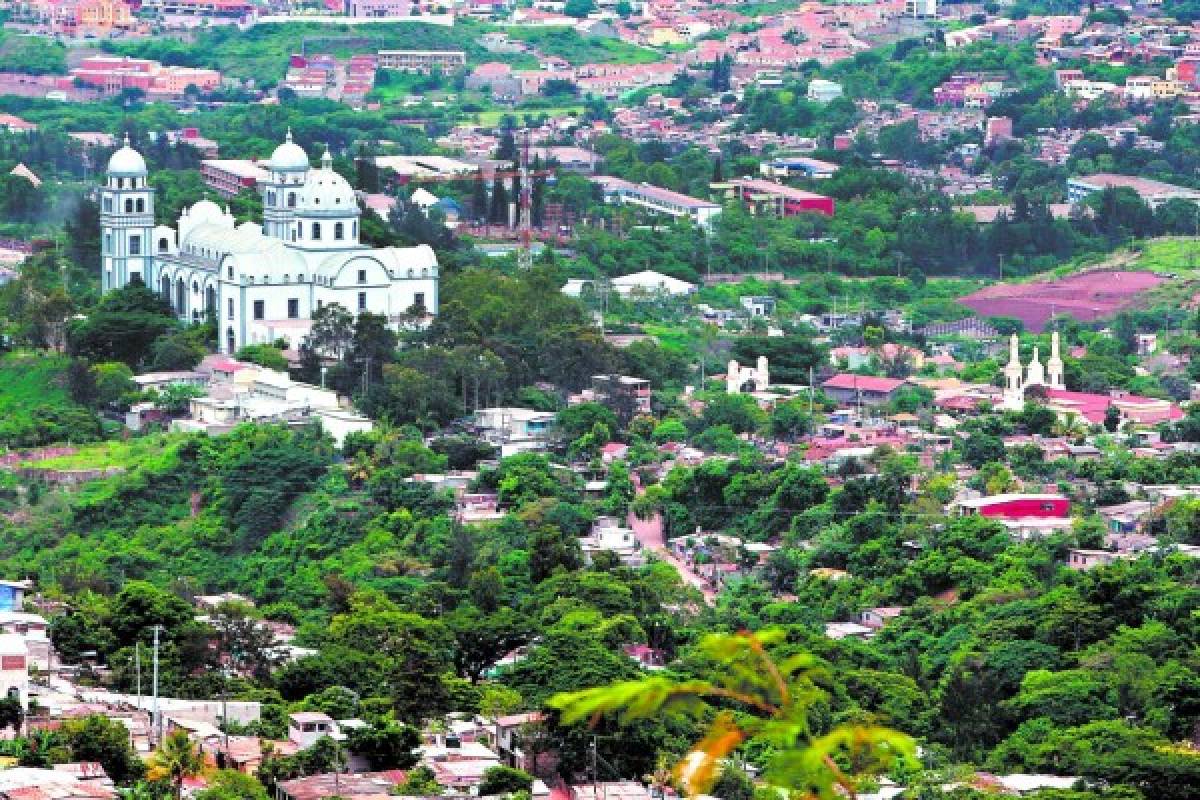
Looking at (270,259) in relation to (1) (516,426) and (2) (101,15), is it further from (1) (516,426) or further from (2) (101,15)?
(2) (101,15)

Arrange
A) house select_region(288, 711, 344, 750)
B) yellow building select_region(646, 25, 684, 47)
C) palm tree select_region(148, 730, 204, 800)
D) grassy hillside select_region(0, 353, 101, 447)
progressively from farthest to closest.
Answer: yellow building select_region(646, 25, 684, 47)
grassy hillside select_region(0, 353, 101, 447)
house select_region(288, 711, 344, 750)
palm tree select_region(148, 730, 204, 800)

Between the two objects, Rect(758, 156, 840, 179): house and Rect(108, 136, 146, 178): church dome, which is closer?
Rect(108, 136, 146, 178): church dome

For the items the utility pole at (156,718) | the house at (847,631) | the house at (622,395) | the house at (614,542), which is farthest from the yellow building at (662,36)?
the utility pole at (156,718)

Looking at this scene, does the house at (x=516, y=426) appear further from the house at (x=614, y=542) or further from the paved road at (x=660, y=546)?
the house at (x=614, y=542)

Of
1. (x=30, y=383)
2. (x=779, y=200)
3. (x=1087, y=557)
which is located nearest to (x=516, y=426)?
(x=30, y=383)

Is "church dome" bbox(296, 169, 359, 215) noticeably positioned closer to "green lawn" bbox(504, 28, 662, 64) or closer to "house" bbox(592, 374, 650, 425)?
"house" bbox(592, 374, 650, 425)

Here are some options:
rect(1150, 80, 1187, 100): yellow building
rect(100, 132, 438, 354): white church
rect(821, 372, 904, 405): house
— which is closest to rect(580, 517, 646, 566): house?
rect(821, 372, 904, 405): house

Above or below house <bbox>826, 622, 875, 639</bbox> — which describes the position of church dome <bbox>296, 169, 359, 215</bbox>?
above
